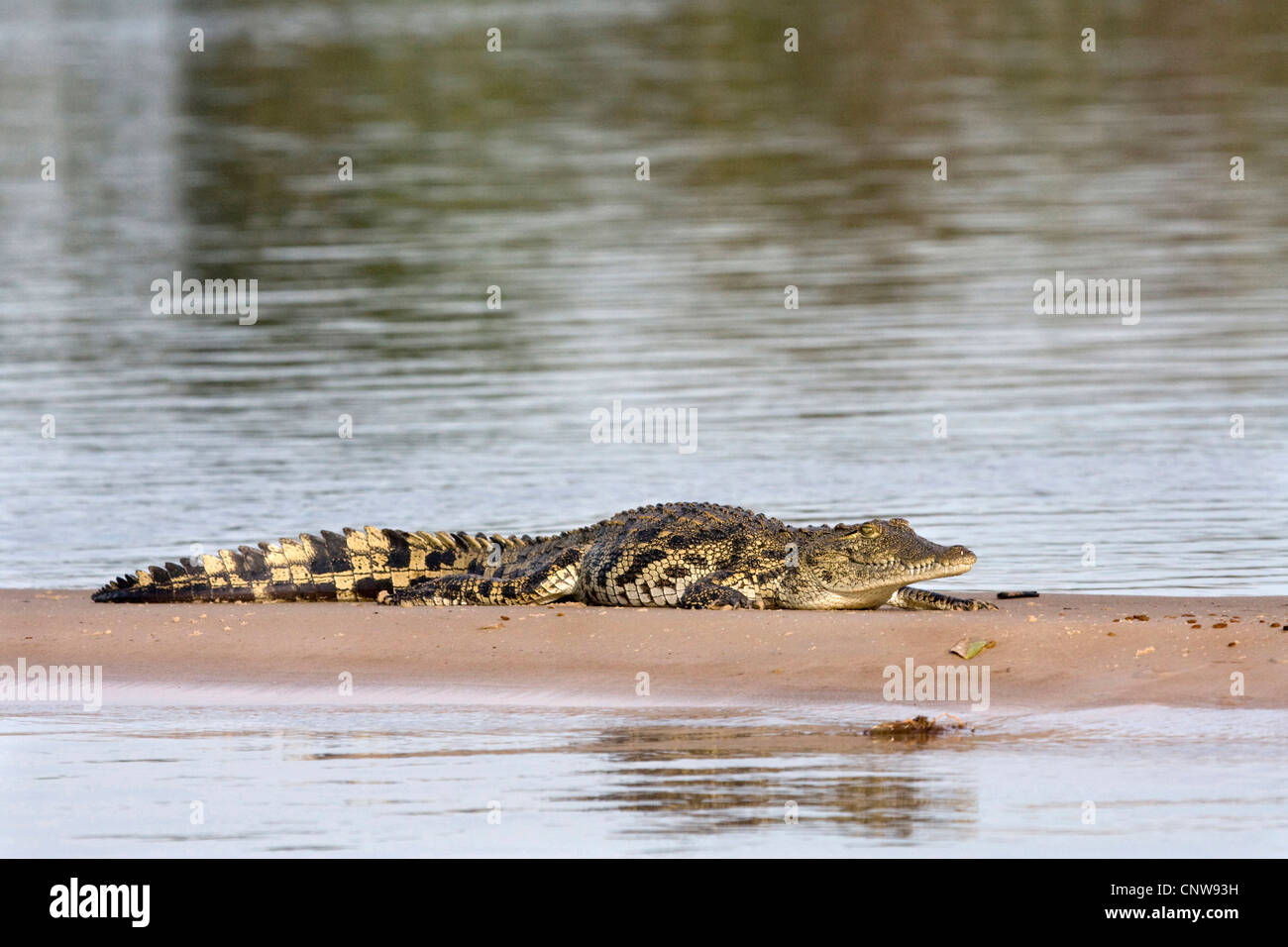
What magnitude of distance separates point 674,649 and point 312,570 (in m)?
2.83

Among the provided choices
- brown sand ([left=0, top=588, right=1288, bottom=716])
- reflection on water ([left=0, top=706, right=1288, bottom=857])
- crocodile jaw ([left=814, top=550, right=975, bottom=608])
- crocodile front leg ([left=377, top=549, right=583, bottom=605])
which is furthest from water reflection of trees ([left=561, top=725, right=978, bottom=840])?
crocodile front leg ([left=377, top=549, right=583, bottom=605])

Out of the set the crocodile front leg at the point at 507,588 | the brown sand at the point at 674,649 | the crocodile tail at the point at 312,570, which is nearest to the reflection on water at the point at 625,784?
the brown sand at the point at 674,649

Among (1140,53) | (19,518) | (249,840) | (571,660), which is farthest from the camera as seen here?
(1140,53)

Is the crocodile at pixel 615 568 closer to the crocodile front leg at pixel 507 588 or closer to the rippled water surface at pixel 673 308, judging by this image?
the crocodile front leg at pixel 507 588

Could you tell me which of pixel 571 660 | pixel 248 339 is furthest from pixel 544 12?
pixel 571 660

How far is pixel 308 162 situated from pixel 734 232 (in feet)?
47.4

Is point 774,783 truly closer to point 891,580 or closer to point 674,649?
point 674,649

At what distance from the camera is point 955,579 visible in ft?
46.6

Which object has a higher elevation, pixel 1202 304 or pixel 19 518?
pixel 1202 304

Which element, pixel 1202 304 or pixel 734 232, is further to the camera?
pixel 734 232

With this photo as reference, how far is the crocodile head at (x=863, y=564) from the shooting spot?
41.1 feet

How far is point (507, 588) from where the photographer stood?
13273 millimetres

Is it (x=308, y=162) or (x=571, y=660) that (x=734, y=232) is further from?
(x=571, y=660)

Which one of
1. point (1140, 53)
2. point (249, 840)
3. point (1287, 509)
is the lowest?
point (249, 840)
